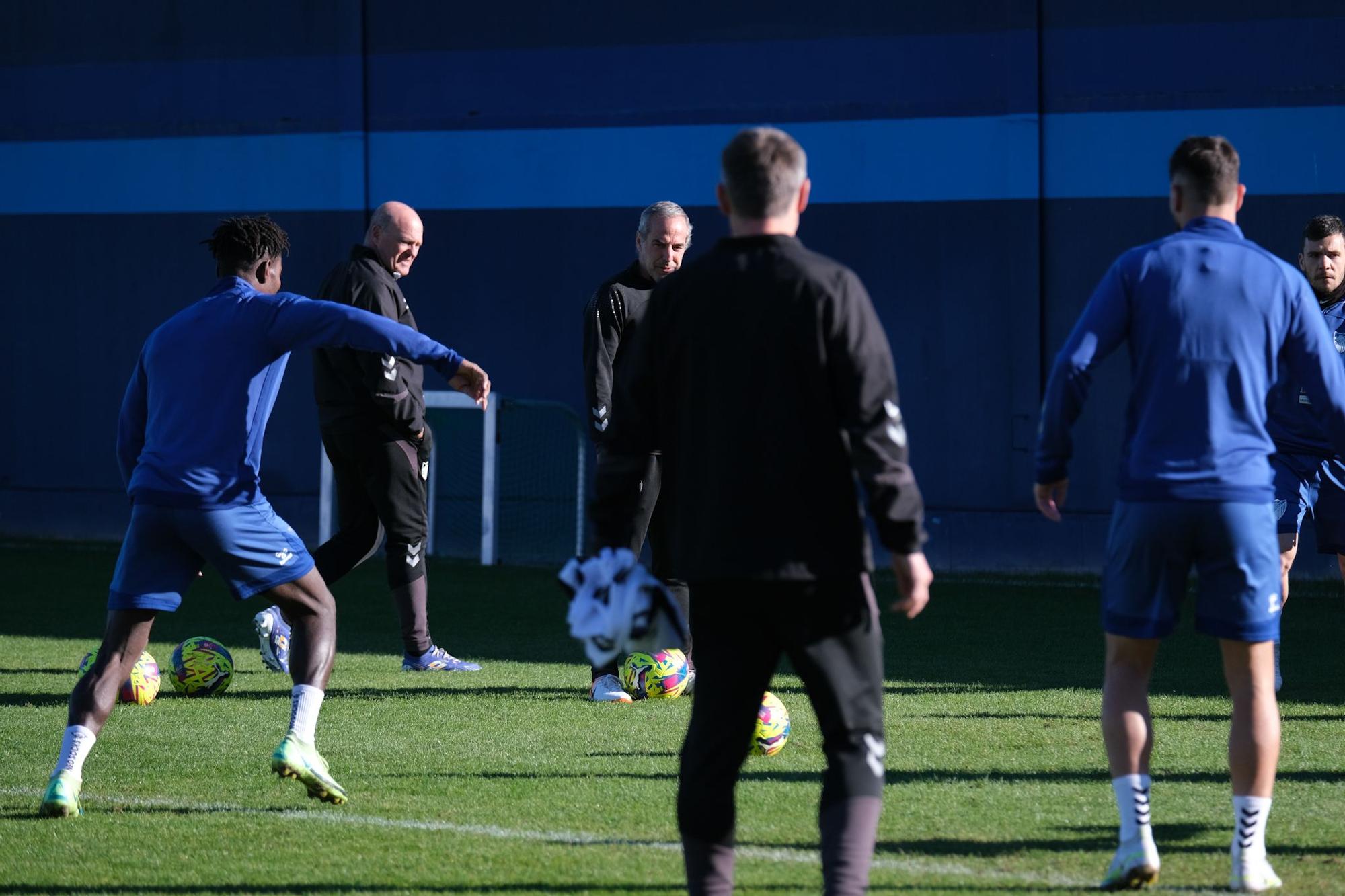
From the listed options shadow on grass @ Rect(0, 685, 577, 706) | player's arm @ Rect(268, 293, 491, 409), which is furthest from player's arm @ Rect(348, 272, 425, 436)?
player's arm @ Rect(268, 293, 491, 409)

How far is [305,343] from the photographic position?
5.75 m

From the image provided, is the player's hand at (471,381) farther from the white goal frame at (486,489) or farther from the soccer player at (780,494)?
the white goal frame at (486,489)

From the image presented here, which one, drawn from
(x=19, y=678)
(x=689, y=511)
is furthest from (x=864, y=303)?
(x=19, y=678)

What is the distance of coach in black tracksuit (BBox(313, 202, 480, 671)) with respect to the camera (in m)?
8.72

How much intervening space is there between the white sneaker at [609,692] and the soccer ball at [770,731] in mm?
1405

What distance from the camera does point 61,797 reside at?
5875mm

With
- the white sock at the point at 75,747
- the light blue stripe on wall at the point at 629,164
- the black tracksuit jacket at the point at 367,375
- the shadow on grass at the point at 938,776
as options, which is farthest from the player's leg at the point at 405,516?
the light blue stripe on wall at the point at 629,164

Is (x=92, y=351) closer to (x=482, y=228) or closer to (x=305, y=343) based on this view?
(x=482, y=228)

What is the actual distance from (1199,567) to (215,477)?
10.1ft

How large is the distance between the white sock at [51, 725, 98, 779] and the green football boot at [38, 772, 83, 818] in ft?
0.06

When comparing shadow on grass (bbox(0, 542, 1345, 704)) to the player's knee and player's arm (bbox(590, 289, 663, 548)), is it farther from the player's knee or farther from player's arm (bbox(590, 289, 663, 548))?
player's arm (bbox(590, 289, 663, 548))

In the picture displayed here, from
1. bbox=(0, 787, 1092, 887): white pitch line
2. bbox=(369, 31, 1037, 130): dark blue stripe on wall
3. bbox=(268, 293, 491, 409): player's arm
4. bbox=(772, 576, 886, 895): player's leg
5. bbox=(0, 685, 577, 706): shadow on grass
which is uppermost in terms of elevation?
bbox=(369, 31, 1037, 130): dark blue stripe on wall

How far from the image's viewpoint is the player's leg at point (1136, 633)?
4.74 metres

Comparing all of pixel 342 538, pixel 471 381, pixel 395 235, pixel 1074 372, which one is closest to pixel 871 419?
pixel 1074 372
